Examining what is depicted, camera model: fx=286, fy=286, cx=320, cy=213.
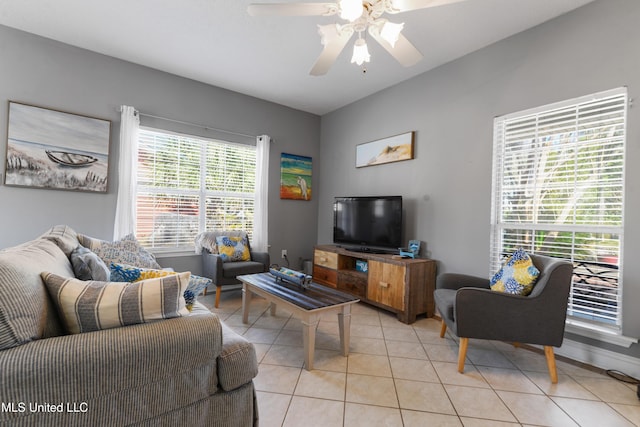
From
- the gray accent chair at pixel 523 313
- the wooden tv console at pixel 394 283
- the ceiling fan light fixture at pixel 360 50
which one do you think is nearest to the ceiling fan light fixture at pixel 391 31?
the ceiling fan light fixture at pixel 360 50

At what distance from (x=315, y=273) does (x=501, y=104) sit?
2.86 meters

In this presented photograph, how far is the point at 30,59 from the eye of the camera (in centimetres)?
277

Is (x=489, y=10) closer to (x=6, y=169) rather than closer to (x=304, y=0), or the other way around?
(x=304, y=0)

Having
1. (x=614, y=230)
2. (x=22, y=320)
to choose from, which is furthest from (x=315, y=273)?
(x=22, y=320)

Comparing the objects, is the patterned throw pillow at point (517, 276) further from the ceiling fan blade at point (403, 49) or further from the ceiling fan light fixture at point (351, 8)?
the ceiling fan light fixture at point (351, 8)

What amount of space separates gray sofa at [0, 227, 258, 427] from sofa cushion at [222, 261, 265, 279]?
199cm

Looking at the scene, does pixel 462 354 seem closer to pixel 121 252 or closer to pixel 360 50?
pixel 360 50

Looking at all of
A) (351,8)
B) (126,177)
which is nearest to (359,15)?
(351,8)

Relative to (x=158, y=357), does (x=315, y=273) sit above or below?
below

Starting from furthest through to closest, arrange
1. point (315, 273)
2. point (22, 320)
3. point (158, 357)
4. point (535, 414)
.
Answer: point (315, 273) < point (535, 414) < point (158, 357) < point (22, 320)

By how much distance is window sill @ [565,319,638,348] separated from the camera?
1958 millimetres

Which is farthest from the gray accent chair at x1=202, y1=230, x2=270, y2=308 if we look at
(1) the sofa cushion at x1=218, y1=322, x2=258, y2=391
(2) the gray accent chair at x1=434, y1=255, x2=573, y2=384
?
(2) the gray accent chair at x1=434, y1=255, x2=573, y2=384

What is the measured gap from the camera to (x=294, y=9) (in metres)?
1.63

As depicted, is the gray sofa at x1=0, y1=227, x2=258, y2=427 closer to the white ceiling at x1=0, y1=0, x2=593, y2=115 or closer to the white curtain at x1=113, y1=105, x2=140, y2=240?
the white curtain at x1=113, y1=105, x2=140, y2=240
